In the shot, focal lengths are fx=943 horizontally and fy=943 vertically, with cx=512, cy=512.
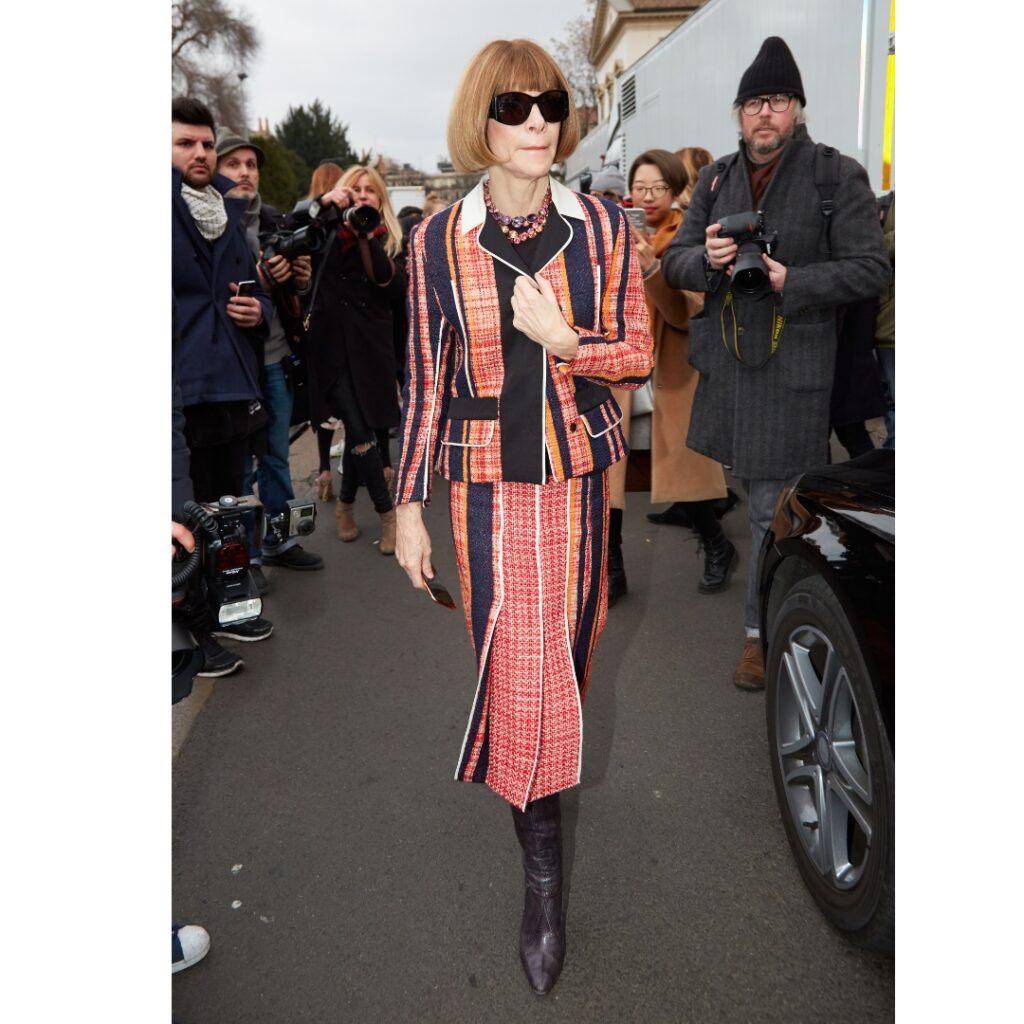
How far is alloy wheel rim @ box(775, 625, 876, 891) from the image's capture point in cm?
216

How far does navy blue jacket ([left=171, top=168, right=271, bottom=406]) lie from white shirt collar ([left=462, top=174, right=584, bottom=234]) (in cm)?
229

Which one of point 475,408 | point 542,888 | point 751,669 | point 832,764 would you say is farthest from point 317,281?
point 832,764

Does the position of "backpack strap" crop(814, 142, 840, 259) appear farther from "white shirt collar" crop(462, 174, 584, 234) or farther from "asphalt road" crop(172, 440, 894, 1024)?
"asphalt road" crop(172, 440, 894, 1024)

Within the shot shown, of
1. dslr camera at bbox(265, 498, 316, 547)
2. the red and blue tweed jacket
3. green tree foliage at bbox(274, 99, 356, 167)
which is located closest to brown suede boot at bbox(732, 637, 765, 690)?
the red and blue tweed jacket

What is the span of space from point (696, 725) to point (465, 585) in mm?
1545

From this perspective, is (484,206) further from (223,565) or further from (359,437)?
(359,437)

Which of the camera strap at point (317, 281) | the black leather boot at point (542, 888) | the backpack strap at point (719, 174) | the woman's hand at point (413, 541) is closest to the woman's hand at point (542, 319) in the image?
the woman's hand at point (413, 541)

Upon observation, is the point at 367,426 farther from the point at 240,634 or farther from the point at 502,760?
the point at 502,760

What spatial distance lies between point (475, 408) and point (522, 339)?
19 cm

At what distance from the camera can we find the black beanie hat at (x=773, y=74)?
3219 mm

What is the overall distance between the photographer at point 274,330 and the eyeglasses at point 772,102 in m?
2.68

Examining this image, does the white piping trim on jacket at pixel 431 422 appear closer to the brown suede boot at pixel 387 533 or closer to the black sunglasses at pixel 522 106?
the black sunglasses at pixel 522 106

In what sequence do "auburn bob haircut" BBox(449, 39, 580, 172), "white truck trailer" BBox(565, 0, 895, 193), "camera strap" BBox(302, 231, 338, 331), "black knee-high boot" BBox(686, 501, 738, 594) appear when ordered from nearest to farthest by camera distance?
1. "auburn bob haircut" BBox(449, 39, 580, 172)
2. "black knee-high boot" BBox(686, 501, 738, 594)
3. "white truck trailer" BBox(565, 0, 895, 193)
4. "camera strap" BBox(302, 231, 338, 331)

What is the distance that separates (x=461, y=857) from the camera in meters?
2.78
